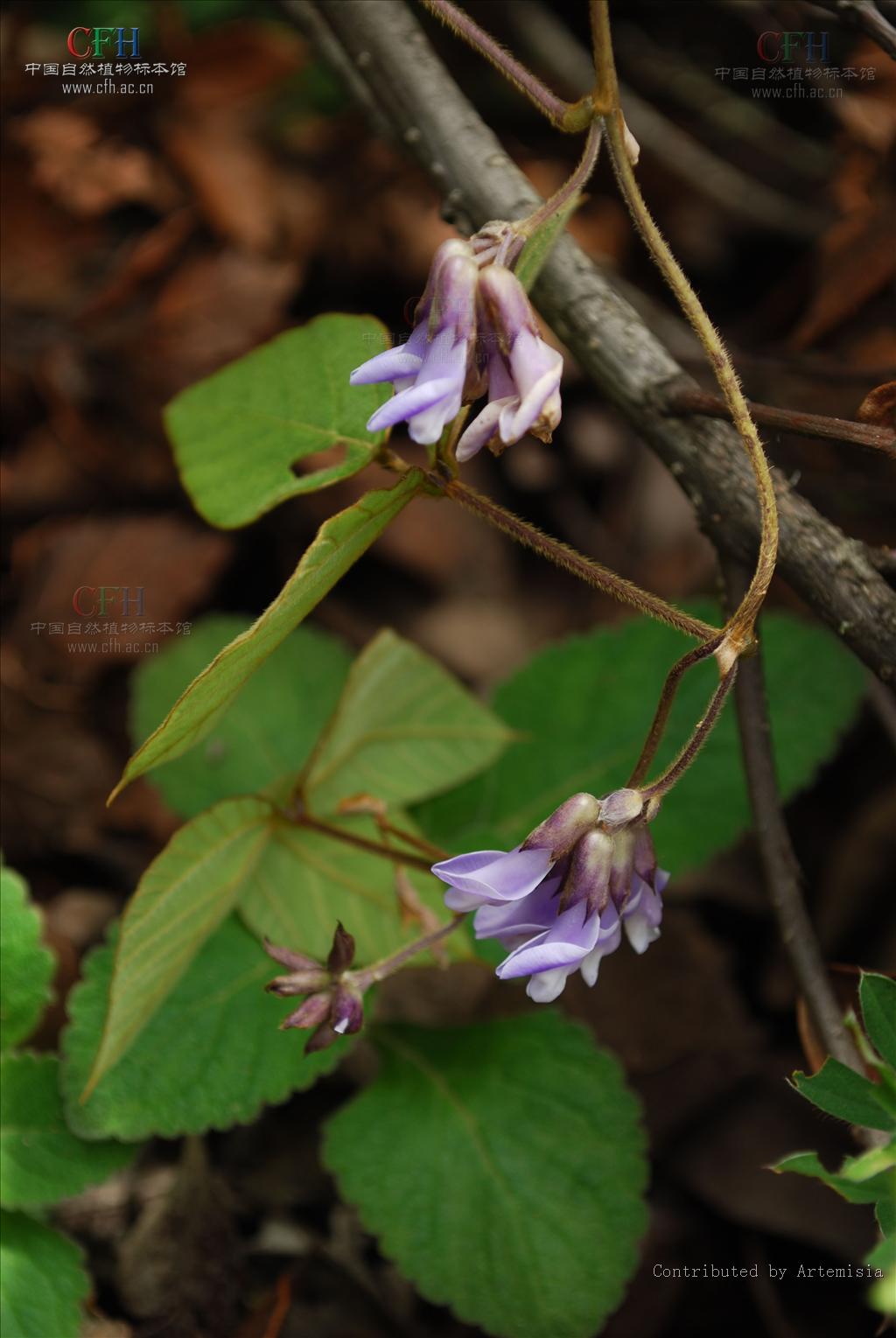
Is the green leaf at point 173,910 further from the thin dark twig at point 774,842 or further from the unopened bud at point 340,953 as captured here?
the thin dark twig at point 774,842

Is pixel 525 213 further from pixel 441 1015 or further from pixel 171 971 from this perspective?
pixel 441 1015

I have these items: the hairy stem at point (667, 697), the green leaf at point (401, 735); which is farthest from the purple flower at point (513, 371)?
the green leaf at point (401, 735)

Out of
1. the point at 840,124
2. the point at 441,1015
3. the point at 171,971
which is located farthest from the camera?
the point at 840,124

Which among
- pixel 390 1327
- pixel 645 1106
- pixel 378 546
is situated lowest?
pixel 390 1327

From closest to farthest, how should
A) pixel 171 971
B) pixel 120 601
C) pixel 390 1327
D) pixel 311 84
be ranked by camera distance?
pixel 171 971 < pixel 390 1327 < pixel 120 601 < pixel 311 84

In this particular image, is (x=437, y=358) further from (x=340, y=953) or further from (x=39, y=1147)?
(x=39, y=1147)

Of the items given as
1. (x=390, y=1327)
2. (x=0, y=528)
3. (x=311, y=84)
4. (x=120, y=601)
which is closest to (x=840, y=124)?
(x=311, y=84)
